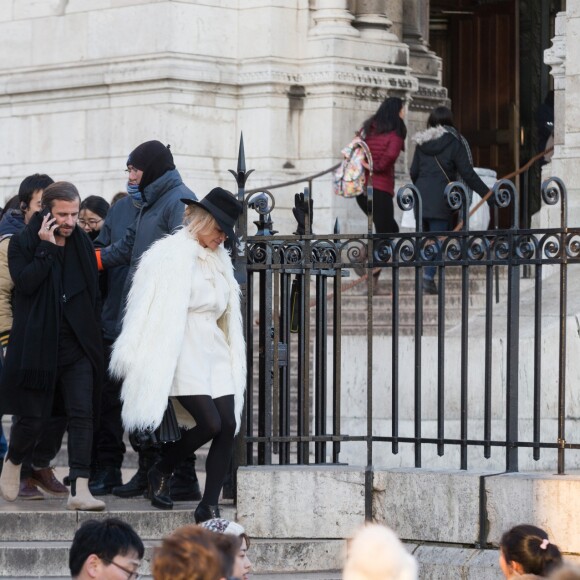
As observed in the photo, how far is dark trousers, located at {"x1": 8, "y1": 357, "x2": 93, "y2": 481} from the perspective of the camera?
29.2 feet

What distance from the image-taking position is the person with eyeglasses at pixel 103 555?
5.73m

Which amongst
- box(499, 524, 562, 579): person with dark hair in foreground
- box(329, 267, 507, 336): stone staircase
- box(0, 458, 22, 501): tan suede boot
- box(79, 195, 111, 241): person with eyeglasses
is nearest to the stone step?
box(0, 458, 22, 501): tan suede boot

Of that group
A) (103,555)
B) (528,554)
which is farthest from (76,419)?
(528,554)

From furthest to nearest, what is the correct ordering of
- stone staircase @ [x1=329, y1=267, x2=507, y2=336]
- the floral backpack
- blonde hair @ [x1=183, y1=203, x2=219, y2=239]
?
the floral backpack, stone staircase @ [x1=329, y1=267, x2=507, y2=336], blonde hair @ [x1=183, y1=203, x2=219, y2=239]

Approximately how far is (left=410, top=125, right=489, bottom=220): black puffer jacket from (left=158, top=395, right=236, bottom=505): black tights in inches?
210

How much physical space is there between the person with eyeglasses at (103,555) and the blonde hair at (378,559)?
64.0 inches

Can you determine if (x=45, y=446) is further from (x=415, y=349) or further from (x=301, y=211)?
(x=415, y=349)

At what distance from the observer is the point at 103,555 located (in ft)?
18.8

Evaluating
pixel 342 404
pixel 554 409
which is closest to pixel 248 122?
pixel 342 404

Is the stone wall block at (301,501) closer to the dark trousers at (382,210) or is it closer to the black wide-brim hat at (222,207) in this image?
the black wide-brim hat at (222,207)

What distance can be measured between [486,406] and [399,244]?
95 cm

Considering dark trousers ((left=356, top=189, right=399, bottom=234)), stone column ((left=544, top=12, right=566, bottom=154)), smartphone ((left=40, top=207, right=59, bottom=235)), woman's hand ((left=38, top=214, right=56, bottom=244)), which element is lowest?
woman's hand ((left=38, top=214, right=56, bottom=244))

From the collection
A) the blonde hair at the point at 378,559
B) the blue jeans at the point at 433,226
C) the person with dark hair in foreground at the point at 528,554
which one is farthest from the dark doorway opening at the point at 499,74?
the blonde hair at the point at 378,559

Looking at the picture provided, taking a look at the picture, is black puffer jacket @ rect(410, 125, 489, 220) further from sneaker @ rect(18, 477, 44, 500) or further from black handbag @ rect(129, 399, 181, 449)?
black handbag @ rect(129, 399, 181, 449)
